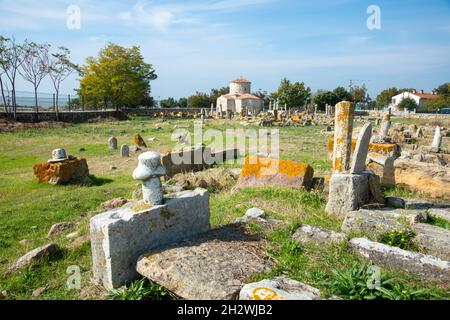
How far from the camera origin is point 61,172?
1096 centimetres

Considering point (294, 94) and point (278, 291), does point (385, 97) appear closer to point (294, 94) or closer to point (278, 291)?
point (294, 94)

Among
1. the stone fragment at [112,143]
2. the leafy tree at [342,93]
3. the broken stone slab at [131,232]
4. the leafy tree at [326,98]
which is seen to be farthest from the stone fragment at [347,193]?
the leafy tree at [342,93]

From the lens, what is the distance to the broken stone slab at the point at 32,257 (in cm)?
510

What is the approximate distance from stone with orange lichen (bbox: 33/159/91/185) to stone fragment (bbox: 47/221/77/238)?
4246 mm

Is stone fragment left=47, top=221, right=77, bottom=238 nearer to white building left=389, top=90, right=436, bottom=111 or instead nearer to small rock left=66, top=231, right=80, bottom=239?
small rock left=66, top=231, right=80, bottom=239

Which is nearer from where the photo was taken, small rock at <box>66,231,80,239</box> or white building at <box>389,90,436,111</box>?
small rock at <box>66,231,80,239</box>

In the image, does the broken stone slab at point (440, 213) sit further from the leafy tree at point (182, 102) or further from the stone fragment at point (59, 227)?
the leafy tree at point (182, 102)

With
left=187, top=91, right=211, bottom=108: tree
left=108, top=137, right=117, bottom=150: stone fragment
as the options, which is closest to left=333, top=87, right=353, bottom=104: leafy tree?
left=187, top=91, right=211, bottom=108: tree

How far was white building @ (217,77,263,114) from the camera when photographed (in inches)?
2452

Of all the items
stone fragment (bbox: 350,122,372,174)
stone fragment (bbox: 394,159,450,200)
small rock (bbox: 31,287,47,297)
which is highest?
stone fragment (bbox: 350,122,372,174)
